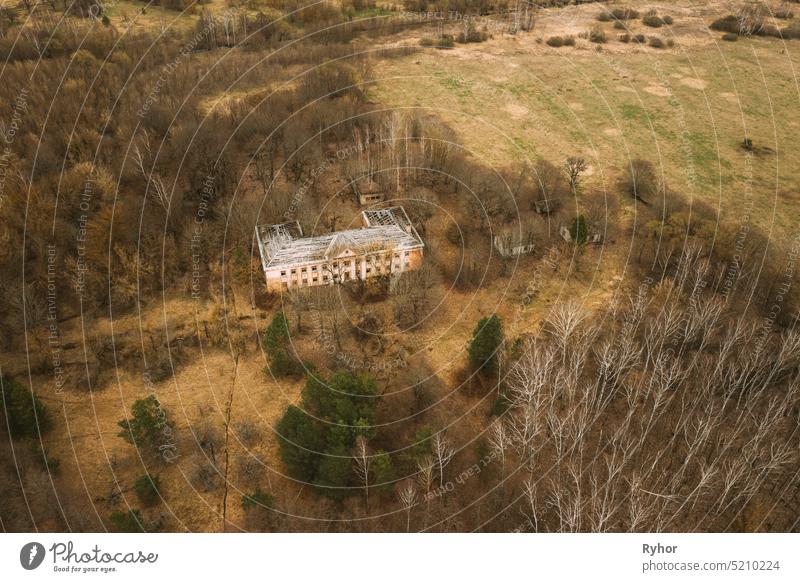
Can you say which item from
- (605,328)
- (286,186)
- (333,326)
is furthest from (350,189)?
(605,328)

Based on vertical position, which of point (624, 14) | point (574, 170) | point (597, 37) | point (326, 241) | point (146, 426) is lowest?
point (146, 426)

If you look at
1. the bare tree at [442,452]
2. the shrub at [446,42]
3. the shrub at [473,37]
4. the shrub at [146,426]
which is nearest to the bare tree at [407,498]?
the bare tree at [442,452]

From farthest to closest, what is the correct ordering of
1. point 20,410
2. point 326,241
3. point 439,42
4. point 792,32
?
point 792,32
point 439,42
point 326,241
point 20,410

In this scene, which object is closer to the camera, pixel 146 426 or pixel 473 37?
pixel 146 426

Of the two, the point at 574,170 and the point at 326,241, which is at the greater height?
the point at 574,170

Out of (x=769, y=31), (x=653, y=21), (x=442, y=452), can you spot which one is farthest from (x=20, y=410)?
(x=769, y=31)

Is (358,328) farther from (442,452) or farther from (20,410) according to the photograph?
(20,410)

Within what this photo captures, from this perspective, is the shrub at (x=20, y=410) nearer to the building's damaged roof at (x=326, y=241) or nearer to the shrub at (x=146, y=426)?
the shrub at (x=146, y=426)

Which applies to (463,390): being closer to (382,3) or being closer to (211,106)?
(211,106)

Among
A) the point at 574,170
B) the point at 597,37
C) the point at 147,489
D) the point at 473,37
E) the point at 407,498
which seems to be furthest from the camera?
the point at 597,37
